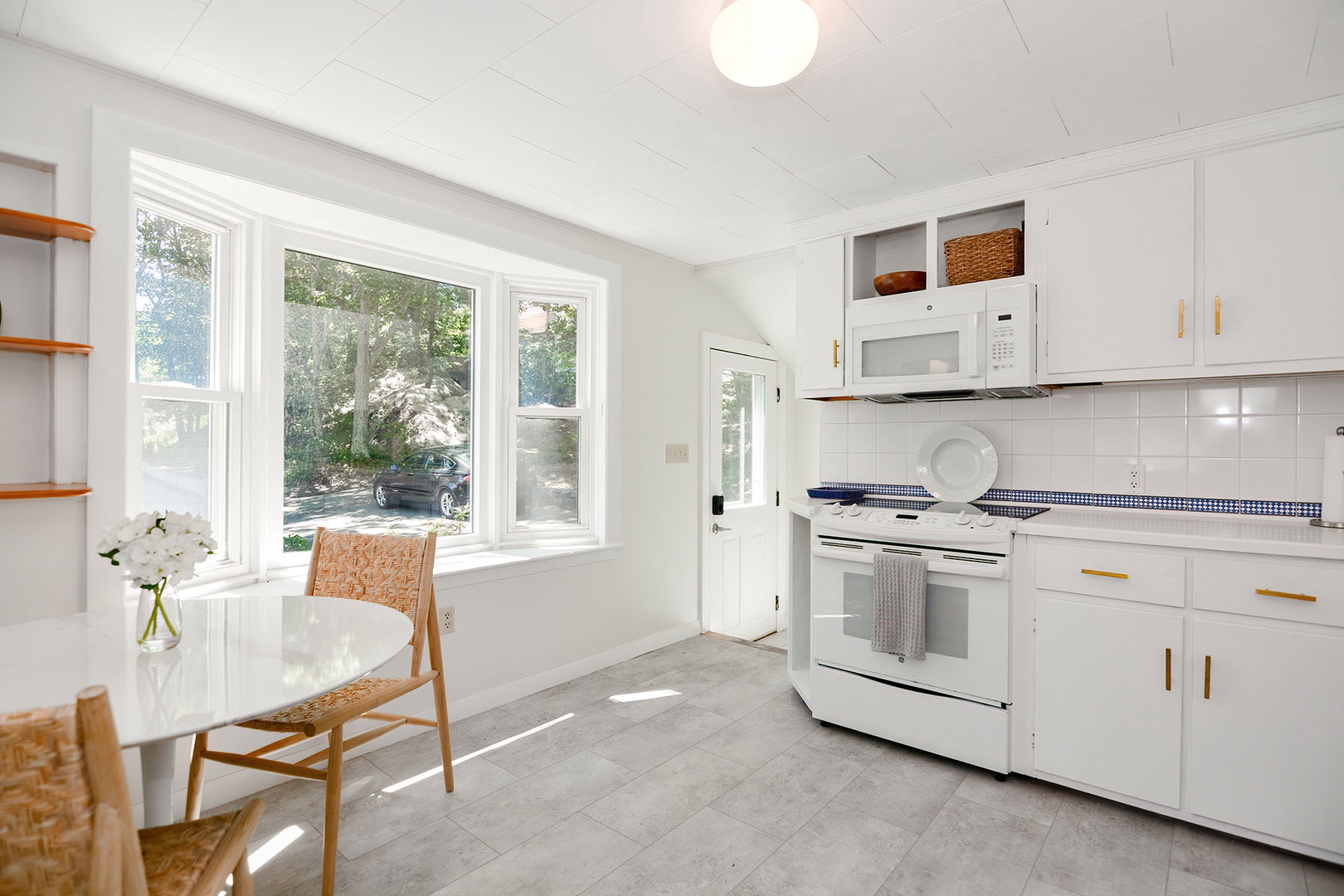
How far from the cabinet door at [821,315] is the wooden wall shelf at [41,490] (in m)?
2.67

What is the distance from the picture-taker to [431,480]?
3.13 meters

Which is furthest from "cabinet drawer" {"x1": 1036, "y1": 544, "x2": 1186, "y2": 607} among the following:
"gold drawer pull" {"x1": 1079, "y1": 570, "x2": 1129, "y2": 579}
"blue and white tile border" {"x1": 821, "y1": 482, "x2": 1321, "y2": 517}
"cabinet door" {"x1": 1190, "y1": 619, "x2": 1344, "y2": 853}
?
"blue and white tile border" {"x1": 821, "y1": 482, "x2": 1321, "y2": 517}

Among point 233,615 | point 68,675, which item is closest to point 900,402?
point 233,615

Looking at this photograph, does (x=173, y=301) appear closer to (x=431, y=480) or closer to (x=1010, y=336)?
(x=431, y=480)

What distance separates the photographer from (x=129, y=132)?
6.41ft

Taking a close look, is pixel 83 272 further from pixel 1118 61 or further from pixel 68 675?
pixel 1118 61

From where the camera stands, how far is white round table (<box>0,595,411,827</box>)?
3.63 ft

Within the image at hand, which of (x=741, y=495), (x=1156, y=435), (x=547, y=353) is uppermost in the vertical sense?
(x=547, y=353)

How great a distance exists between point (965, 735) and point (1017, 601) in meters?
0.53

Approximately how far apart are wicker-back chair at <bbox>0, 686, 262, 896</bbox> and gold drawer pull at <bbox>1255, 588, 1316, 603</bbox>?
265cm

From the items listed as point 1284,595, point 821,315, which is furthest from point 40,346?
point 1284,595

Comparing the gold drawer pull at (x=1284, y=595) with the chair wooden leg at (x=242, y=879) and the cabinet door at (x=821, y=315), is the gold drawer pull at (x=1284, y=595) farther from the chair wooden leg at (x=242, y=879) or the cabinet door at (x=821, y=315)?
the chair wooden leg at (x=242, y=879)

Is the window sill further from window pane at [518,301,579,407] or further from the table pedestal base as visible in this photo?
the table pedestal base

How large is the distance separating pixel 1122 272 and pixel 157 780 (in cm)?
322
